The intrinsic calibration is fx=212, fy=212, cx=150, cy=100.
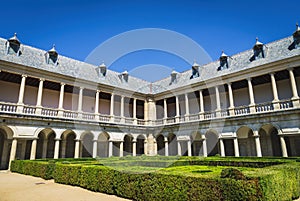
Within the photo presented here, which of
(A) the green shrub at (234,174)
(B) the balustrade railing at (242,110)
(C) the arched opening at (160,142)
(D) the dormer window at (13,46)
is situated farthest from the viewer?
(C) the arched opening at (160,142)

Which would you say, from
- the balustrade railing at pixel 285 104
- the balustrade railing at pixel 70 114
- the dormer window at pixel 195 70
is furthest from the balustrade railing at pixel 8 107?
the balustrade railing at pixel 285 104

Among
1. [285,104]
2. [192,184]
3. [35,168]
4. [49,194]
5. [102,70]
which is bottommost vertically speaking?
[49,194]

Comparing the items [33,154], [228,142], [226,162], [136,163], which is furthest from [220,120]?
[33,154]

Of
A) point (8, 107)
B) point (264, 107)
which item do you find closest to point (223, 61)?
point (264, 107)

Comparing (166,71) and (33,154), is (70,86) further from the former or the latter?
(166,71)

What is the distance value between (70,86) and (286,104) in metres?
20.6

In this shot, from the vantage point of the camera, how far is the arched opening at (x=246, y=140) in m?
20.7

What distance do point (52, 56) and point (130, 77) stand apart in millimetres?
11234

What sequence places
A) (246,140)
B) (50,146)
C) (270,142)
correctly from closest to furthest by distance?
1. (270,142)
2. (246,140)
3. (50,146)

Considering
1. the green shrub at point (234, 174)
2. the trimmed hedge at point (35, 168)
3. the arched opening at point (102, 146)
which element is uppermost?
the arched opening at point (102, 146)

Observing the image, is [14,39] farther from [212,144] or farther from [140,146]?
[212,144]

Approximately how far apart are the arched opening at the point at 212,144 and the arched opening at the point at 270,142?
4362 millimetres

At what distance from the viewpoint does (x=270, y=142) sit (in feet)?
64.8

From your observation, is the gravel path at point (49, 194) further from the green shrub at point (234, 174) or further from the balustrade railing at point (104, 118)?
the balustrade railing at point (104, 118)
